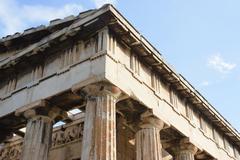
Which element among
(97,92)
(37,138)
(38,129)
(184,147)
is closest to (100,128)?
(97,92)

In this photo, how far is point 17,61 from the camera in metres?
16.7

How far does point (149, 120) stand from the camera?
15734mm

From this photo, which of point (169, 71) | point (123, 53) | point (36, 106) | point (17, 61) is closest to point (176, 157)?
point (169, 71)

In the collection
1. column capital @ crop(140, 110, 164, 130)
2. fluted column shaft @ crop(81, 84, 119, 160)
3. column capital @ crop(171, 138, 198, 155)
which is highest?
column capital @ crop(140, 110, 164, 130)

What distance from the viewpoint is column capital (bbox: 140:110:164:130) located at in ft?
51.3

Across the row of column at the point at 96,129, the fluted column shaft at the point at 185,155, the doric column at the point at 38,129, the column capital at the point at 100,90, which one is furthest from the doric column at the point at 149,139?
the doric column at the point at 38,129

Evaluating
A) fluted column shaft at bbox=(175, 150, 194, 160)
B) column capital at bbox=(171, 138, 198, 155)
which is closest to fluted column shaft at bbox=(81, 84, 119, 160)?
column capital at bbox=(171, 138, 198, 155)

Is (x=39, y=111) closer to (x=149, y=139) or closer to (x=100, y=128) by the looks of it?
(x=100, y=128)

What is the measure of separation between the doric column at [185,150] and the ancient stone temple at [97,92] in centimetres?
4

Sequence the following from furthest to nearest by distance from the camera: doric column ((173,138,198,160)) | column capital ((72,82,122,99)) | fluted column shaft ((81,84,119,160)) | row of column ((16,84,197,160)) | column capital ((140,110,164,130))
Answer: doric column ((173,138,198,160)) → column capital ((140,110,164,130)) → column capital ((72,82,122,99)) → row of column ((16,84,197,160)) → fluted column shaft ((81,84,119,160))

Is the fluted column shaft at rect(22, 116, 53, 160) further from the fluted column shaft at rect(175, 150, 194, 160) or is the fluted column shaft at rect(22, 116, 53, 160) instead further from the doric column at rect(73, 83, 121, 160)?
the fluted column shaft at rect(175, 150, 194, 160)

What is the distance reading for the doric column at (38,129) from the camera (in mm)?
14516

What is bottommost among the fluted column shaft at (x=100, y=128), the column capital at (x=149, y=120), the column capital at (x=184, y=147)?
the fluted column shaft at (x=100, y=128)

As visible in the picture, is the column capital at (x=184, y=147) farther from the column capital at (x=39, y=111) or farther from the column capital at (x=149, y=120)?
the column capital at (x=39, y=111)
